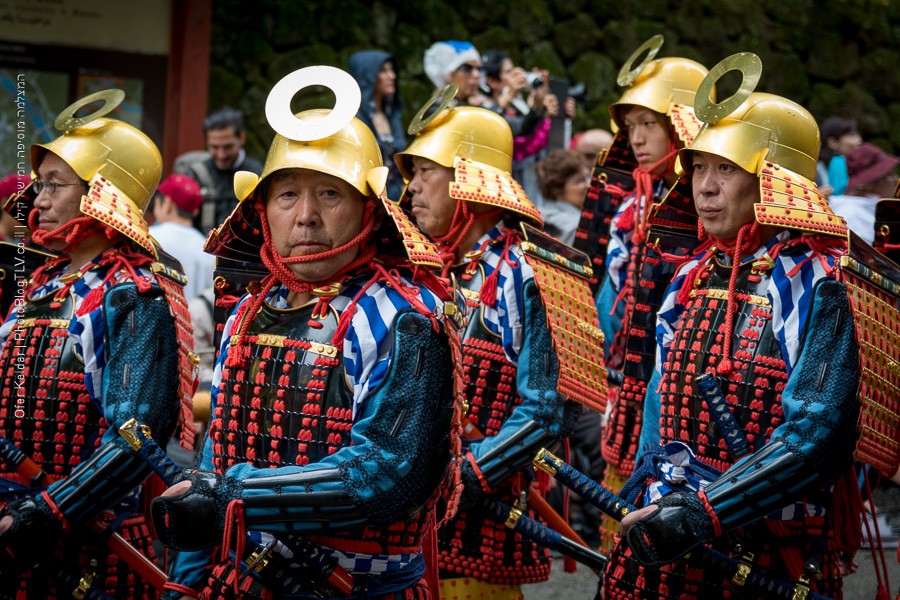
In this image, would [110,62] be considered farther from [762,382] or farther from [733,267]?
[762,382]

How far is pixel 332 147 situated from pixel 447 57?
5.96 metres

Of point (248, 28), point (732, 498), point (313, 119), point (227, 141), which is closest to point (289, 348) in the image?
point (313, 119)

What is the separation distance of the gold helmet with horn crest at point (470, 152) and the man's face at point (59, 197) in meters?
1.35

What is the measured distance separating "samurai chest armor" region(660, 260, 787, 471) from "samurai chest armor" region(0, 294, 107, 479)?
2.00 metres

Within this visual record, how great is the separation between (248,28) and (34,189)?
20.8ft

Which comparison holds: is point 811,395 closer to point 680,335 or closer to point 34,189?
point 680,335

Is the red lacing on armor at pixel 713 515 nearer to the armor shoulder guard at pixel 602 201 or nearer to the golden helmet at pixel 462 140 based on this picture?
the golden helmet at pixel 462 140

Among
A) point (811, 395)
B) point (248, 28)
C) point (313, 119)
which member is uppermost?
point (248, 28)

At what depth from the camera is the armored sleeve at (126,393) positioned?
172 inches

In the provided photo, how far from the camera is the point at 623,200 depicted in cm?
662

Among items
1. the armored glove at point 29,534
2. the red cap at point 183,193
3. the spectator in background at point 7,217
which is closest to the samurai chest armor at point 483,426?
the armored glove at point 29,534

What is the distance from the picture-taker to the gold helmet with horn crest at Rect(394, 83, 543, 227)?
5402 mm

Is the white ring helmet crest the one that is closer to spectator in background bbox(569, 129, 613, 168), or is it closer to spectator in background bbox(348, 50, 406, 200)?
spectator in background bbox(348, 50, 406, 200)

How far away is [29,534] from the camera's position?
4348 millimetres
